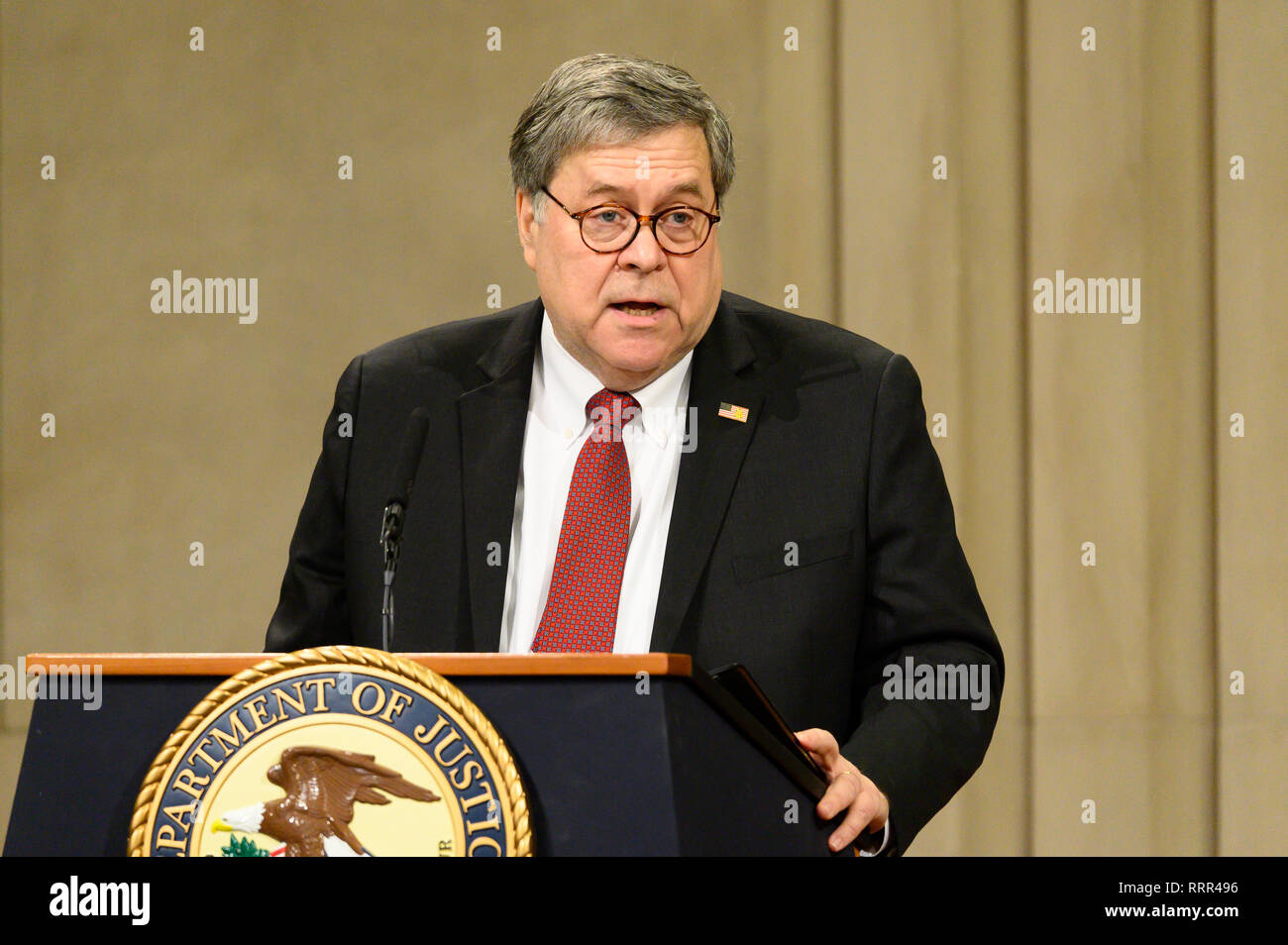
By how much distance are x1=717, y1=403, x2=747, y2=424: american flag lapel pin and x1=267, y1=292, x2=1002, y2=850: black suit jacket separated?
11 mm

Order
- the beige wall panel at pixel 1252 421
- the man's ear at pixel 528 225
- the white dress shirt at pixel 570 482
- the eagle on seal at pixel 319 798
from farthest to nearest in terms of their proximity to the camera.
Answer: the beige wall panel at pixel 1252 421, the man's ear at pixel 528 225, the white dress shirt at pixel 570 482, the eagle on seal at pixel 319 798

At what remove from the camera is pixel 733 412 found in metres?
2.26

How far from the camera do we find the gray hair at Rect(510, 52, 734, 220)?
2.20 metres

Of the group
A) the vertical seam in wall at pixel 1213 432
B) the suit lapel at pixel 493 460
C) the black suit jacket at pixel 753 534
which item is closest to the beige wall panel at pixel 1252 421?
the vertical seam in wall at pixel 1213 432

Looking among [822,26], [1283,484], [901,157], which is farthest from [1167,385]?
[822,26]

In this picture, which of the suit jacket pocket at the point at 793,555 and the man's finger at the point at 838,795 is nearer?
the man's finger at the point at 838,795

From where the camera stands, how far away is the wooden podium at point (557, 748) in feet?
3.87

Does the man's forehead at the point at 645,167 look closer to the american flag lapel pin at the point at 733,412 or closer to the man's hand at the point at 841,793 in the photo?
the american flag lapel pin at the point at 733,412

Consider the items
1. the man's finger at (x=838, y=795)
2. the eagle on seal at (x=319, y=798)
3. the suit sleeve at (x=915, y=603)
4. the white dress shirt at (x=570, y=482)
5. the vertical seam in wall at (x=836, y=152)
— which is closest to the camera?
the eagle on seal at (x=319, y=798)

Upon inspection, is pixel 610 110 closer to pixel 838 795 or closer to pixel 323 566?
pixel 323 566

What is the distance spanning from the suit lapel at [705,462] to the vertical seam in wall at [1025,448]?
5.86 feet

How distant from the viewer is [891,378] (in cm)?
230

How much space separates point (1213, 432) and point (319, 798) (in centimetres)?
329
